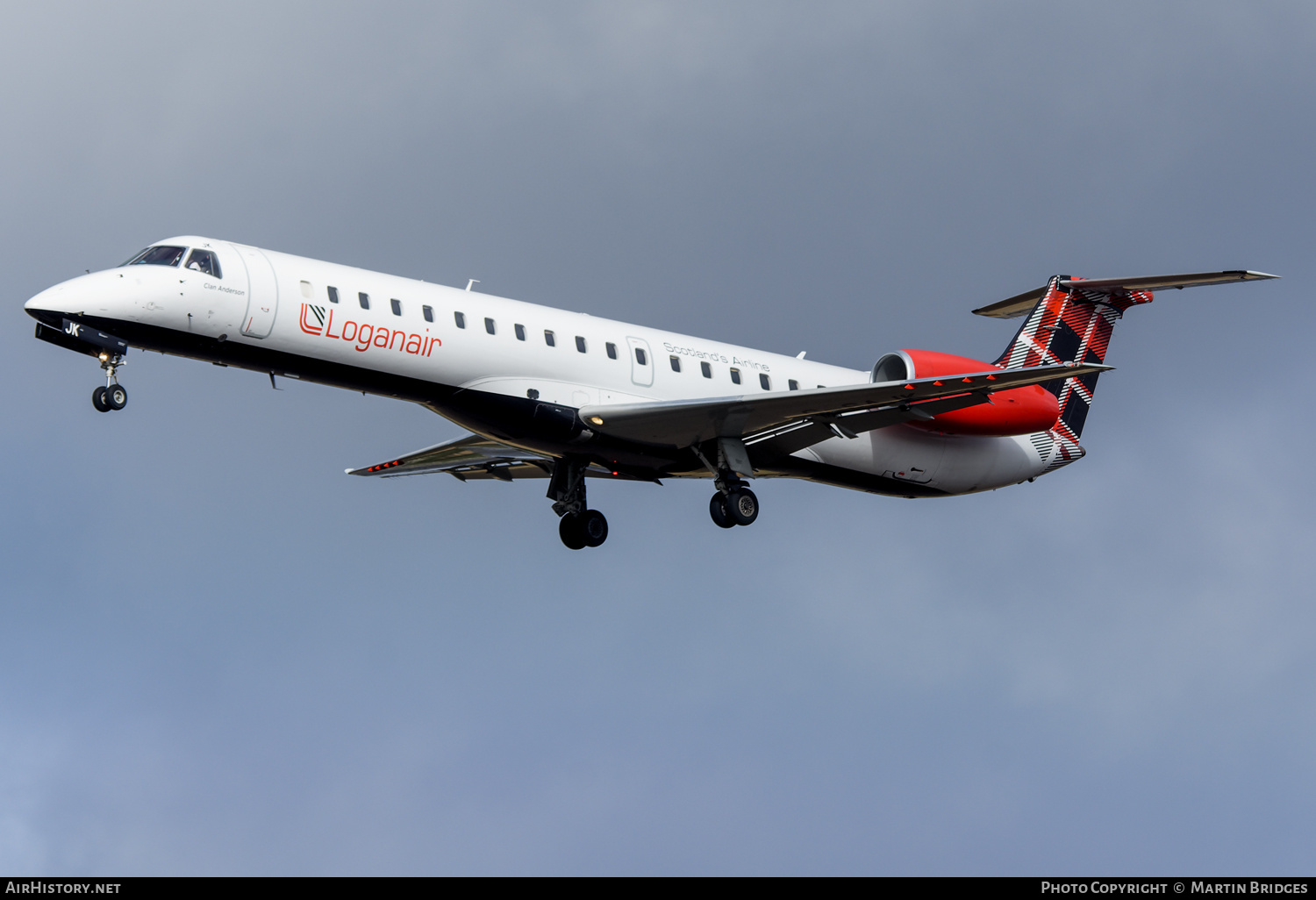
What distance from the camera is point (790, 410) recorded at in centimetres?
2570

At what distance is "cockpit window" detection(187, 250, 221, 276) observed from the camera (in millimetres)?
22797

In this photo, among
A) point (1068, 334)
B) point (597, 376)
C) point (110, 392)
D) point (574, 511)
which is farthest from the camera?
point (1068, 334)

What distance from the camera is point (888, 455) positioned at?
29141 mm

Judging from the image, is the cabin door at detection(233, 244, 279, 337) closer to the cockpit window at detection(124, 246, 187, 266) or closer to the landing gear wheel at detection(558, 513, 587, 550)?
the cockpit window at detection(124, 246, 187, 266)

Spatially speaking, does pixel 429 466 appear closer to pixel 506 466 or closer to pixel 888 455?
pixel 506 466

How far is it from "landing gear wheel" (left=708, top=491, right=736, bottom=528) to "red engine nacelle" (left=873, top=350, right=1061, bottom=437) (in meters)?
3.87

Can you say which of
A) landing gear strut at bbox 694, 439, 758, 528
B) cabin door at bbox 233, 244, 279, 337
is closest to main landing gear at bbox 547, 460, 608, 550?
landing gear strut at bbox 694, 439, 758, 528

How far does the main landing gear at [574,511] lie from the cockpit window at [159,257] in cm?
806

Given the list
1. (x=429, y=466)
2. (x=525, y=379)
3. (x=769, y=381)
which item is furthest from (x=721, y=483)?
(x=429, y=466)

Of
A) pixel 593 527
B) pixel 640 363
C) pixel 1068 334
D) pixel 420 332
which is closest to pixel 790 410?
pixel 640 363

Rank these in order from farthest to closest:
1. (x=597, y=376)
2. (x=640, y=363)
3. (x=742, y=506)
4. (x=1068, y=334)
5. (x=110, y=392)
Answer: (x=1068, y=334) < (x=742, y=506) < (x=640, y=363) < (x=597, y=376) < (x=110, y=392)

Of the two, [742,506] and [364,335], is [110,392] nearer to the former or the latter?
[364,335]

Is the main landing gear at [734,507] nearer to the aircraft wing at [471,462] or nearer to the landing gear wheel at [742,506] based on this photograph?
the landing gear wheel at [742,506]

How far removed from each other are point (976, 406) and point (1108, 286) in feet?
13.5
